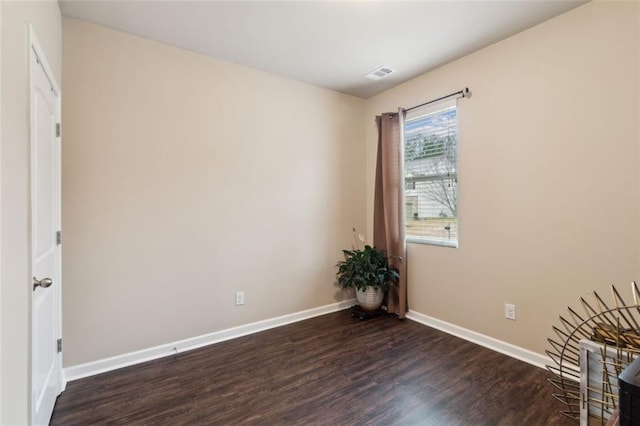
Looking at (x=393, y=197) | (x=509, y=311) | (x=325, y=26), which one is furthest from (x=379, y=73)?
(x=509, y=311)

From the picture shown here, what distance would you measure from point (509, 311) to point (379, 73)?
259 cm

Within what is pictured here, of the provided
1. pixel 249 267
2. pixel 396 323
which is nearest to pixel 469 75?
pixel 396 323

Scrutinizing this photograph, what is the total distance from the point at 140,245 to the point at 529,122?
332 centimetres

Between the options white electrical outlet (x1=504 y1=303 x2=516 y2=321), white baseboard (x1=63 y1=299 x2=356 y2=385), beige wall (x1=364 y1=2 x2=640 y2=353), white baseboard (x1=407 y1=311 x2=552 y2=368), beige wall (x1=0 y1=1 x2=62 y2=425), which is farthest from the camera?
white electrical outlet (x1=504 y1=303 x2=516 y2=321)

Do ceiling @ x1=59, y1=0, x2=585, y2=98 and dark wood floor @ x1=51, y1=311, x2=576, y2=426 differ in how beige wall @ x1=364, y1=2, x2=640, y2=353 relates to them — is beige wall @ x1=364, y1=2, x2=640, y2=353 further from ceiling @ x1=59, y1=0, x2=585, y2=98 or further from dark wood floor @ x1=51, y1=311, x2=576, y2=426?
dark wood floor @ x1=51, y1=311, x2=576, y2=426

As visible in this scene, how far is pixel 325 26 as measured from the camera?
238 cm

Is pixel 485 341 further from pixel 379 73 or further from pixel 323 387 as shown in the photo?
pixel 379 73

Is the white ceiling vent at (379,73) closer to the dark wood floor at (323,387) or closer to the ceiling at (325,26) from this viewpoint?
the ceiling at (325,26)

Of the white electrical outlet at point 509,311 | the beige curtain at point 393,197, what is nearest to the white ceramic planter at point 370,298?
the beige curtain at point 393,197

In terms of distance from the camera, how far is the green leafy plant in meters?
3.36

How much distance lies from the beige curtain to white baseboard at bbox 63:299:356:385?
862mm

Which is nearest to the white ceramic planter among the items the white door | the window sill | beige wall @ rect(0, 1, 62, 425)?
the window sill

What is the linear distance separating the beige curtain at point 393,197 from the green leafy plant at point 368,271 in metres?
0.11

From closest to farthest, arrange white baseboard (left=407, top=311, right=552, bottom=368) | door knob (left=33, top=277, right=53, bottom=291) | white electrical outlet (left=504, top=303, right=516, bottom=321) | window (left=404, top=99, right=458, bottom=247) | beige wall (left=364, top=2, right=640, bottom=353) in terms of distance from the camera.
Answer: door knob (left=33, top=277, right=53, bottom=291), beige wall (left=364, top=2, right=640, bottom=353), white baseboard (left=407, top=311, right=552, bottom=368), white electrical outlet (left=504, top=303, right=516, bottom=321), window (left=404, top=99, right=458, bottom=247)
